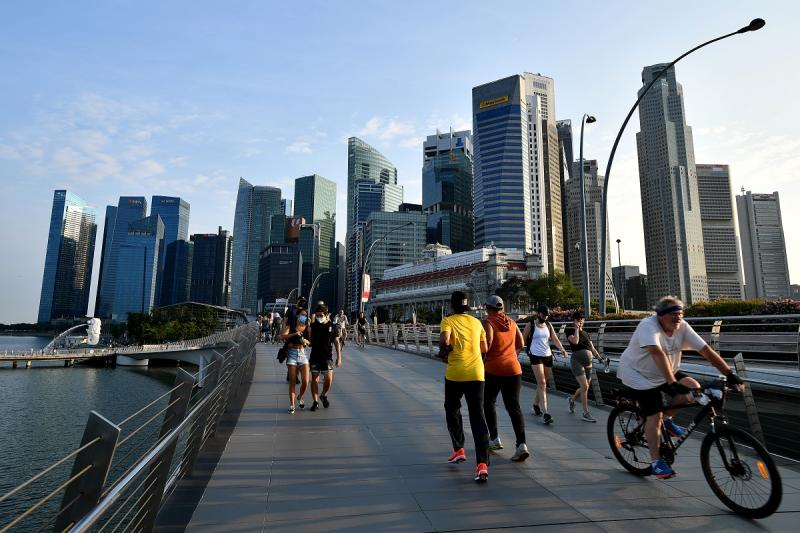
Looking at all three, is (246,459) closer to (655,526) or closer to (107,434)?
(107,434)

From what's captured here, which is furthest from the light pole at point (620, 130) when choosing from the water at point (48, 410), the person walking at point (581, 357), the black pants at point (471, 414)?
the water at point (48, 410)

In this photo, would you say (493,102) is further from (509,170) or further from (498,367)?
(498,367)

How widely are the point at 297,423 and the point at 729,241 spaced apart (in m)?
223

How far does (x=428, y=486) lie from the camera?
4652 mm

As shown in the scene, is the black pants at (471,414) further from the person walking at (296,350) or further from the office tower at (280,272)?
the office tower at (280,272)

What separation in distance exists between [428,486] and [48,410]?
39405mm

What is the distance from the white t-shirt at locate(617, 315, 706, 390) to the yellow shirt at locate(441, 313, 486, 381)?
1.47 m

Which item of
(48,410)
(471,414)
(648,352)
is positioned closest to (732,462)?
(648,352)

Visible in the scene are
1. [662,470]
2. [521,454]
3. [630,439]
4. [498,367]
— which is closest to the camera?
[662,470]

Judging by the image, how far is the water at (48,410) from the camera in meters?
18.5

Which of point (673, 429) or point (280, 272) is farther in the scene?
point (280, 272)

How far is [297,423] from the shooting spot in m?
7.55

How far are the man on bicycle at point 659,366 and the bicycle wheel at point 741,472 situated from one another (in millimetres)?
338

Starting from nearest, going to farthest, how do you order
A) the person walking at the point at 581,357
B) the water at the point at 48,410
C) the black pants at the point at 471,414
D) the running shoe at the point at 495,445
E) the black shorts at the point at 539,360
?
the black pants at the point at 471,414, the running shoe at the point at 495,445, the person walking at the point at 581,357, the black shorts at the point at 539,360, the water at the point at 48,410
